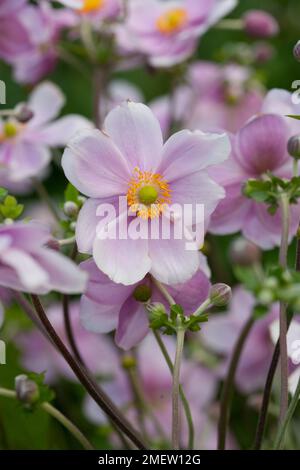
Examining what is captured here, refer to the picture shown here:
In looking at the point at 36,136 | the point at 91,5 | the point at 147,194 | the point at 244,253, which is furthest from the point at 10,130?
the point at 147,194

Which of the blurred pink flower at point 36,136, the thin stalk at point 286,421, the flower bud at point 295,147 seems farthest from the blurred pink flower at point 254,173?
the blurred pink flower at point 36,136

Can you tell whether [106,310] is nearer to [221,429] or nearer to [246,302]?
[221,429]

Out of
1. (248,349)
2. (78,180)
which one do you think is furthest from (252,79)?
(78,180)

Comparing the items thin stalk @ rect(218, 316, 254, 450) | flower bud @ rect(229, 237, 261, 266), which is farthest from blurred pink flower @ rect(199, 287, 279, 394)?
thin stalk @ rect(218, 316, 254, 450)

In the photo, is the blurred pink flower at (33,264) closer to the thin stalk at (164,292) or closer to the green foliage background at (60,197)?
the thin stalk at (164,292)

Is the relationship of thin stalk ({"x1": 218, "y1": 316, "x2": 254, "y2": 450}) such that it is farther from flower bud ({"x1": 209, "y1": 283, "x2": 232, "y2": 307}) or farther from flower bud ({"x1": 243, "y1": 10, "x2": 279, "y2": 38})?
flower bud ({"x1": 243, "y1": 10, "x2": 279, "y2": 38})

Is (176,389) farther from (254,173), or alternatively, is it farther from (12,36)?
(12,36)
